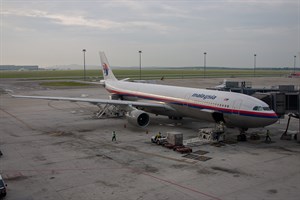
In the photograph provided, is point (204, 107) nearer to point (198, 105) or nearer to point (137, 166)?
point (198, 105)

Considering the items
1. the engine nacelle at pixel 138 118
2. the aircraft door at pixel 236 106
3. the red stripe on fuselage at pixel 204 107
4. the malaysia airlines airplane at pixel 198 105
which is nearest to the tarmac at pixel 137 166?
the engine nacelle at pixel 138 118

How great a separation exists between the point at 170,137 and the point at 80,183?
8.73 meters

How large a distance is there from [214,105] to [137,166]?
9.85 meters

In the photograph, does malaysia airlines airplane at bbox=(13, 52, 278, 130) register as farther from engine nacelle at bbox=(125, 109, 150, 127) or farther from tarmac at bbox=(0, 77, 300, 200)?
tarmac at bbox=(0, 77, 300, 200)

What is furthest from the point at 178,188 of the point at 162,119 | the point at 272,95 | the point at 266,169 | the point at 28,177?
the point at 162,119

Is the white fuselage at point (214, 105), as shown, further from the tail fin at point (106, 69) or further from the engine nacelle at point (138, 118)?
the tail fin at point (106, 69)

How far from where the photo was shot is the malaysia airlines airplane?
76.2 ft

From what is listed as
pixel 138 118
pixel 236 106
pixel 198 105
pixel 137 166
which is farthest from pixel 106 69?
pixel 137 166

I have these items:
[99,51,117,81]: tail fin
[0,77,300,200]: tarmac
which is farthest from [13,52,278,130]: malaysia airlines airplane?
[99,51,117,81]: tail fin

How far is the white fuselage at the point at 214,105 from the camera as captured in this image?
23.1 m

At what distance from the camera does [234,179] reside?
52.9 ft

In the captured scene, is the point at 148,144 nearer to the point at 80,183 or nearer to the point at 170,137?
the point at 170,137

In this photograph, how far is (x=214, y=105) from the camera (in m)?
25.5

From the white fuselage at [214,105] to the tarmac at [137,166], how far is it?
5.75ft
